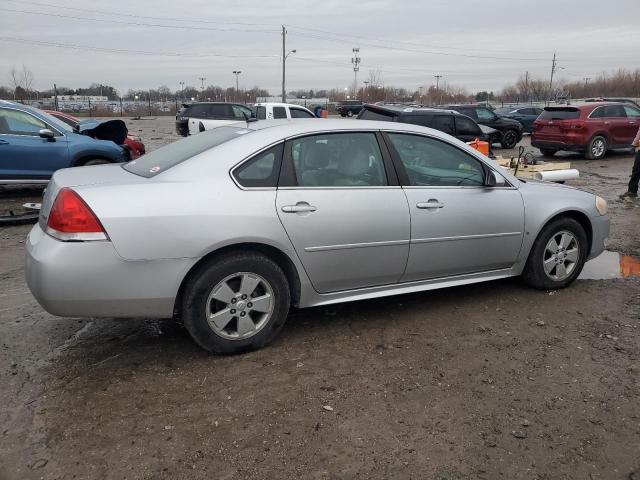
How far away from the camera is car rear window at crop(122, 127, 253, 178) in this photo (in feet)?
11.9

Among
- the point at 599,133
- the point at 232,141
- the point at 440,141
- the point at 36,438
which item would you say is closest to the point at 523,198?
the point at 440,141

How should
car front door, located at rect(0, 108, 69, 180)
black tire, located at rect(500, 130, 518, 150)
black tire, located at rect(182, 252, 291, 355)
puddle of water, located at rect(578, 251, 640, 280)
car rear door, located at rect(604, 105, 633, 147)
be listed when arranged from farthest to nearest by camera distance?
black tire, located at rect(500, 130, 518, 150), car rear door, located at rect(604, 105, 633, 147), car front door, located at rect(0, 108, 69, 180), puddle of water, located at rect(578, 251, 640, 280), black tire, located at rect(182, 252, 291, 355)

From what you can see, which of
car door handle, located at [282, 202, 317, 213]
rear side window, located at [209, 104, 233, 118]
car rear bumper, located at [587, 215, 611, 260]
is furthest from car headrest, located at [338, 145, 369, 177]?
rear side window, located at [209, 104, 233, 118]

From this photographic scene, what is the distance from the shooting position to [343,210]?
368cm

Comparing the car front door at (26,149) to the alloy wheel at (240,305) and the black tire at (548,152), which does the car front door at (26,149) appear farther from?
the black tire at (548,152)

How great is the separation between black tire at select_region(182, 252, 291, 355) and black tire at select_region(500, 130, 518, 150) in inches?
698

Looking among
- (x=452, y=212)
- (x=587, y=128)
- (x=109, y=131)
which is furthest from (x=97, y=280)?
(x=587, y=128)

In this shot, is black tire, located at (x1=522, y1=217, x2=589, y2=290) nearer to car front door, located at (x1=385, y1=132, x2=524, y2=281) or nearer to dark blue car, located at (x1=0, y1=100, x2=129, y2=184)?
car front door, located at (x1=385, y1=132, x2=524, y2=281)

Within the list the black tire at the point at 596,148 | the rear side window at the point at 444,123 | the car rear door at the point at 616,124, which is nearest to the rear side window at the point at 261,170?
the rear side window at the point at 444,123

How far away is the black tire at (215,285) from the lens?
11.0 feet

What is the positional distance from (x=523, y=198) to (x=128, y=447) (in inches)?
139

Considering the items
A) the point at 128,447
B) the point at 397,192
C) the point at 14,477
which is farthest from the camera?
the point at 397,192

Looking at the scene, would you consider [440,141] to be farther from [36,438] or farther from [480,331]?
[36,438]

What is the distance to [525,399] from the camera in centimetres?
312
